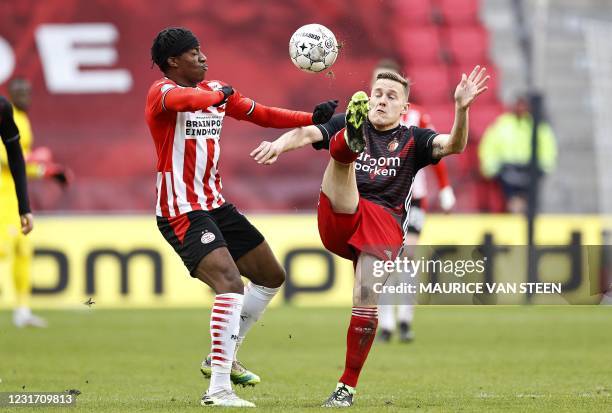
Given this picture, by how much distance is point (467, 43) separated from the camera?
20.1 m

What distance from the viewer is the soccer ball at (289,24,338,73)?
7.38 metres

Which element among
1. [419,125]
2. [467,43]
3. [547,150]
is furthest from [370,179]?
[467,43]

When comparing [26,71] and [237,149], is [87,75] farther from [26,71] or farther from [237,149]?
[237,149]

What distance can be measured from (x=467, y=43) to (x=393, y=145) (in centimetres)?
1311

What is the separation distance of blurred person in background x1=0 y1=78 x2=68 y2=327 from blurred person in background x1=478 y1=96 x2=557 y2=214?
7.36 metres

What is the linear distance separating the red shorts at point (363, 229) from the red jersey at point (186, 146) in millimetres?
553

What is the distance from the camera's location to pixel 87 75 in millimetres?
20062

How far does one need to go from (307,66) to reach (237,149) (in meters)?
11.8

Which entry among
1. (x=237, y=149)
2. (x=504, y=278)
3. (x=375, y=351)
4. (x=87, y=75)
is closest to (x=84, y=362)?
(x=375, y=351)

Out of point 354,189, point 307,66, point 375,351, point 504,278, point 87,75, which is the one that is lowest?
point 375,351

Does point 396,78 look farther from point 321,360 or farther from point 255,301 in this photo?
point 321,360

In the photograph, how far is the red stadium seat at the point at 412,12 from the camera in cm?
1972

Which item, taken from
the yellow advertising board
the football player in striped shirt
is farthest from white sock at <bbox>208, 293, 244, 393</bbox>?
the yellow advertising board

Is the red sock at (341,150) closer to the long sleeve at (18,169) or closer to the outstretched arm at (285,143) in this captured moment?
the outstretched arm at (285,143)
